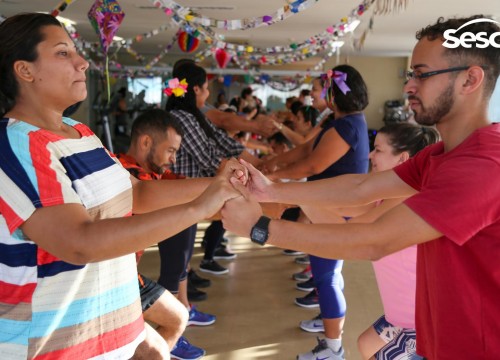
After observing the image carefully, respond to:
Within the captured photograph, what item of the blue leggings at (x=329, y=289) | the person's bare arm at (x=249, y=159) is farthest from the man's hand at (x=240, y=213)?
the person's bare arm at (x=249, y=159)

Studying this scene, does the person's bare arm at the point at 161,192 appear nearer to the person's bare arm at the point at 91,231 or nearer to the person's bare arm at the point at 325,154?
the person's bare arm at the point at 91,231

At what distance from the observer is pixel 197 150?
363cm

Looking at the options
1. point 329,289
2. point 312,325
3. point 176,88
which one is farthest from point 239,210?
point 312,325

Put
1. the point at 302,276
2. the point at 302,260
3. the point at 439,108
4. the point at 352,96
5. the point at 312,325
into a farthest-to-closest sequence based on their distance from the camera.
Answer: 1. the point at 302,260
2. the point at 302,276
3. the point at 312,325
4. the point at 352,96
5. the point at 439,108

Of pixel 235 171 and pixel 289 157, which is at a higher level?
pixel 235 171

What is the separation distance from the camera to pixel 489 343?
4.37 ft

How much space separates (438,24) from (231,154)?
250 cm

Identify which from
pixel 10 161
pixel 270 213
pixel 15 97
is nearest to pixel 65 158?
pixel 10 161

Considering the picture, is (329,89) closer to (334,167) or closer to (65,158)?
(334,167)

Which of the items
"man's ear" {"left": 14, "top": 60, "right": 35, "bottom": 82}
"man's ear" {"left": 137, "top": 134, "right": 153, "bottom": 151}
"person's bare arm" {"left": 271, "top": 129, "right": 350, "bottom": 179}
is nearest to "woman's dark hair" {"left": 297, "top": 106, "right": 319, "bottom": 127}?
"person's bare arm" {"left": 271, "top": 129, "right": 350, "bottom": 179}

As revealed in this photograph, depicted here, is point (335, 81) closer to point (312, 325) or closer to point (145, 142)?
point (145, 142)

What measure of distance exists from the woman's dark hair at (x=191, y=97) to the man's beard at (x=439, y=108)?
7.76 feet

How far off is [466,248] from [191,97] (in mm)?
2707

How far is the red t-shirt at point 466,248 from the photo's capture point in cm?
127
